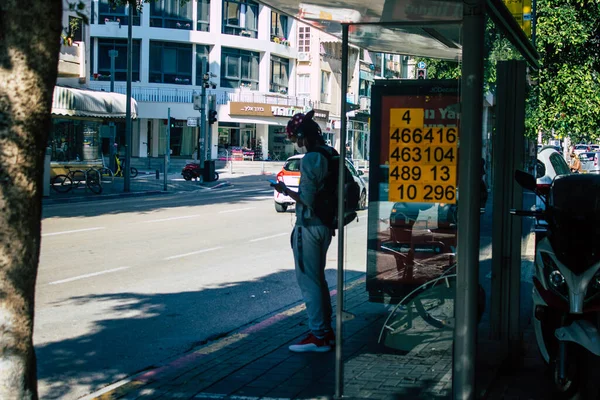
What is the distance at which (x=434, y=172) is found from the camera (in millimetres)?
5230

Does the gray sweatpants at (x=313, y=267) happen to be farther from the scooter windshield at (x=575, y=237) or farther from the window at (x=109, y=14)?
the window at (x=109, y=14)

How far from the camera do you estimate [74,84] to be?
29.2m

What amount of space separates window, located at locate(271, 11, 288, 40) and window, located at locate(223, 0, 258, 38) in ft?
5.41

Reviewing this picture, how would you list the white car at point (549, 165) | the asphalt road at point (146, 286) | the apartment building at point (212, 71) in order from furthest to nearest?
the apartment building at point (212, 71) < the white car at point (549, 165) < the asphalt road at point (146, 286)

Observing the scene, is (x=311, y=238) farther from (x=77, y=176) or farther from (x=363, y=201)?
(x=77, y=176)

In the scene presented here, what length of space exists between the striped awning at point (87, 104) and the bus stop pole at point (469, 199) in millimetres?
21978

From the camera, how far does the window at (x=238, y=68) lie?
5756cm

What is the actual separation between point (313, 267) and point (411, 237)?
0.83 metres

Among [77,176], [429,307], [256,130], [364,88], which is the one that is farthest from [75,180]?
[256,130]

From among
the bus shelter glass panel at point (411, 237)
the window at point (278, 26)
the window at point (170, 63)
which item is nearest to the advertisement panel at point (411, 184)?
the bus shelter glass panel at point (411, 237)

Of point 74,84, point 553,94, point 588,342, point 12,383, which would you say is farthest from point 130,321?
point 74,84

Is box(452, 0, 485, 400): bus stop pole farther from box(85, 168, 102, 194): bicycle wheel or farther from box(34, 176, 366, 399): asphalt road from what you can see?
box(85, 168, 102, 194): bicycle wheel

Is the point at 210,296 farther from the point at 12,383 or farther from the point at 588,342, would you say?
the point at 12,383

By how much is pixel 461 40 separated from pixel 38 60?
2707 mm
